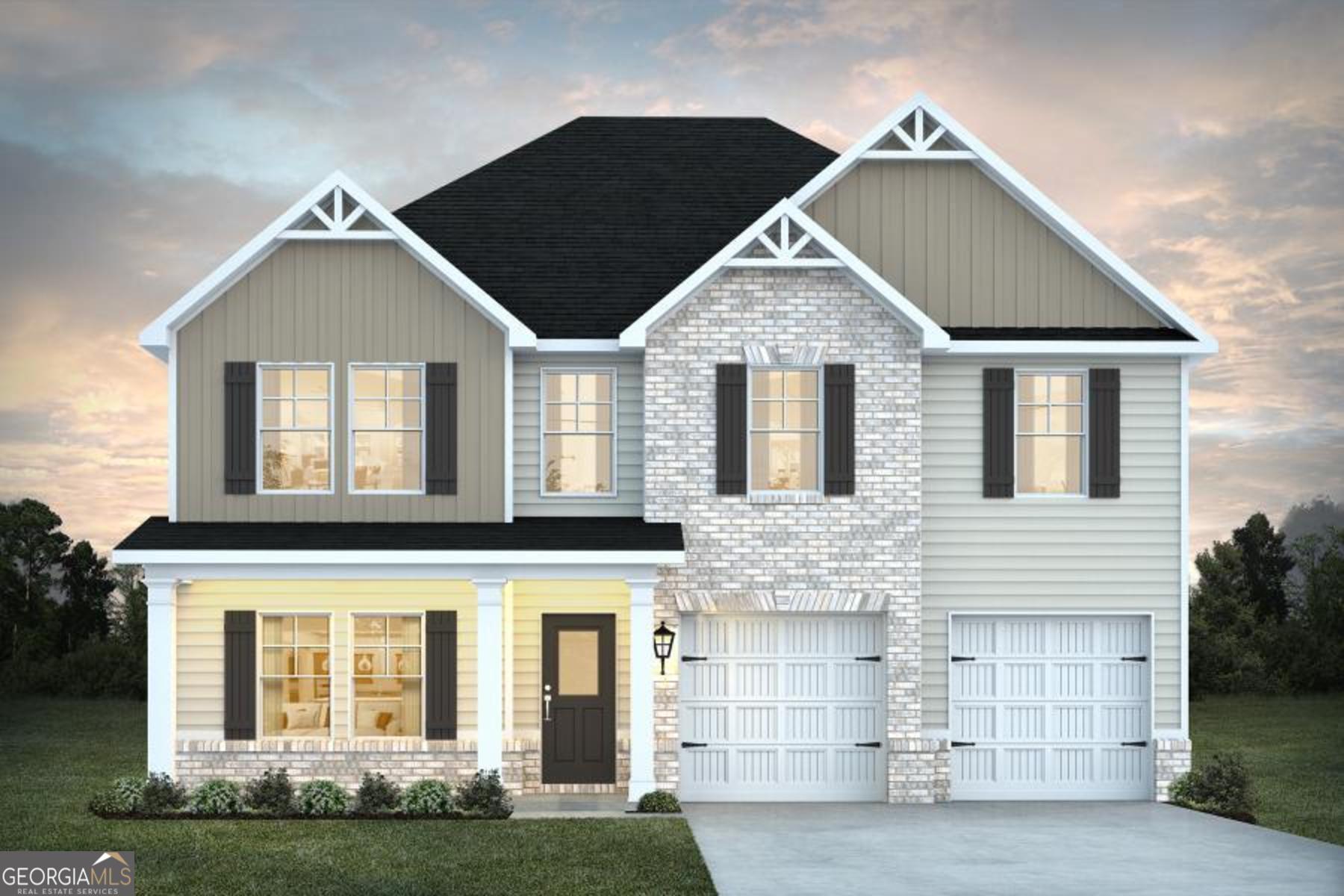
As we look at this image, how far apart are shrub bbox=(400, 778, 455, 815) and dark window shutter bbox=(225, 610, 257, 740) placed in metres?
2.43

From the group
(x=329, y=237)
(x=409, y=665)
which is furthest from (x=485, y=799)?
(x=329, y=237)

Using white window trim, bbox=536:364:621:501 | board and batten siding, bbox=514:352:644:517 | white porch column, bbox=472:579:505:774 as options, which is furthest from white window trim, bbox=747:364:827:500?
white porch column, bbox=472:579:505:774

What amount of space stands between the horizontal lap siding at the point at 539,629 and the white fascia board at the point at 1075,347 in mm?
5785

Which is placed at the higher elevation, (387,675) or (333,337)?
(333,337)

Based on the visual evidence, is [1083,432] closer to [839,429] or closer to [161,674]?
[839,429]

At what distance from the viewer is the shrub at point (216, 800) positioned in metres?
18.9

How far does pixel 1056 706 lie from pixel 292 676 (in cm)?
1051

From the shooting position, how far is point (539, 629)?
2066 centimetres

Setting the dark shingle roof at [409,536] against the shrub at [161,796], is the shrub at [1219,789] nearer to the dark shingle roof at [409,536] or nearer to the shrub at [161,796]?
the dark shingle roof at [409,536]

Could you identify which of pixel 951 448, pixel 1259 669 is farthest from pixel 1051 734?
pixel 1259 669

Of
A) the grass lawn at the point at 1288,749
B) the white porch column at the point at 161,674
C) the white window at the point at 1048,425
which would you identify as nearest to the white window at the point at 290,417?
the white porch column at the point at 161,674

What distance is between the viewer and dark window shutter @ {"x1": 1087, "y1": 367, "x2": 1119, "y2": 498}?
20875mm

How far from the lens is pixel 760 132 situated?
25234 mm

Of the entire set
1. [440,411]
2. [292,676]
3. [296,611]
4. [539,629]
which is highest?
[440,411]
